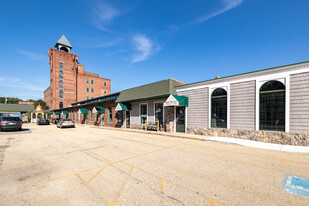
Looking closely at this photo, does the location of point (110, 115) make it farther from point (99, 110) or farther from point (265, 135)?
point (265, 135)

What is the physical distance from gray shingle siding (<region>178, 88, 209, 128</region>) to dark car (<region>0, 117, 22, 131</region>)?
2026cm

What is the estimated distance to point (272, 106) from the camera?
369 inches

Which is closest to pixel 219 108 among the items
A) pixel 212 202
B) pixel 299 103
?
pixel 299 103

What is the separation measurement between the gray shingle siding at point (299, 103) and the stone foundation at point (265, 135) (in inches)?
Answer: 16.3

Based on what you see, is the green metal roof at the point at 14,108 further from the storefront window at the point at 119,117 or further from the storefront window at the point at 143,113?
the storefront window at the point at 143,113

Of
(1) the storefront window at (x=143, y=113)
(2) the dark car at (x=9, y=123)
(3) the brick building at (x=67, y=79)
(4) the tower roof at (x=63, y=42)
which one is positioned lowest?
(2) the dark car at (x=9, y=123)

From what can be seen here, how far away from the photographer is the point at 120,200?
3.11m

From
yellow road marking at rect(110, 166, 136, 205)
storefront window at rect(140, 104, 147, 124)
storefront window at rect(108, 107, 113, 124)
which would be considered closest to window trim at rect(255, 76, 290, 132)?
yellow road marking at rect(110, 166, 136, 205)

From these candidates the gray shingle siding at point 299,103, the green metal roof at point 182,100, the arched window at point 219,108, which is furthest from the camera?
the green metal roof at point 182,100

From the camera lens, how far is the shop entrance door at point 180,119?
14.0 meters

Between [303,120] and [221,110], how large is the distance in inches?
181

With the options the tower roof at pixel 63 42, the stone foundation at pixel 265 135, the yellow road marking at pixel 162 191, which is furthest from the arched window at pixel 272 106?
the tower roof at pixel 63 42

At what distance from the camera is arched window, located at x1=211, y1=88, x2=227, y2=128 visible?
11469mm

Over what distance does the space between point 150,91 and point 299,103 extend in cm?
1206
